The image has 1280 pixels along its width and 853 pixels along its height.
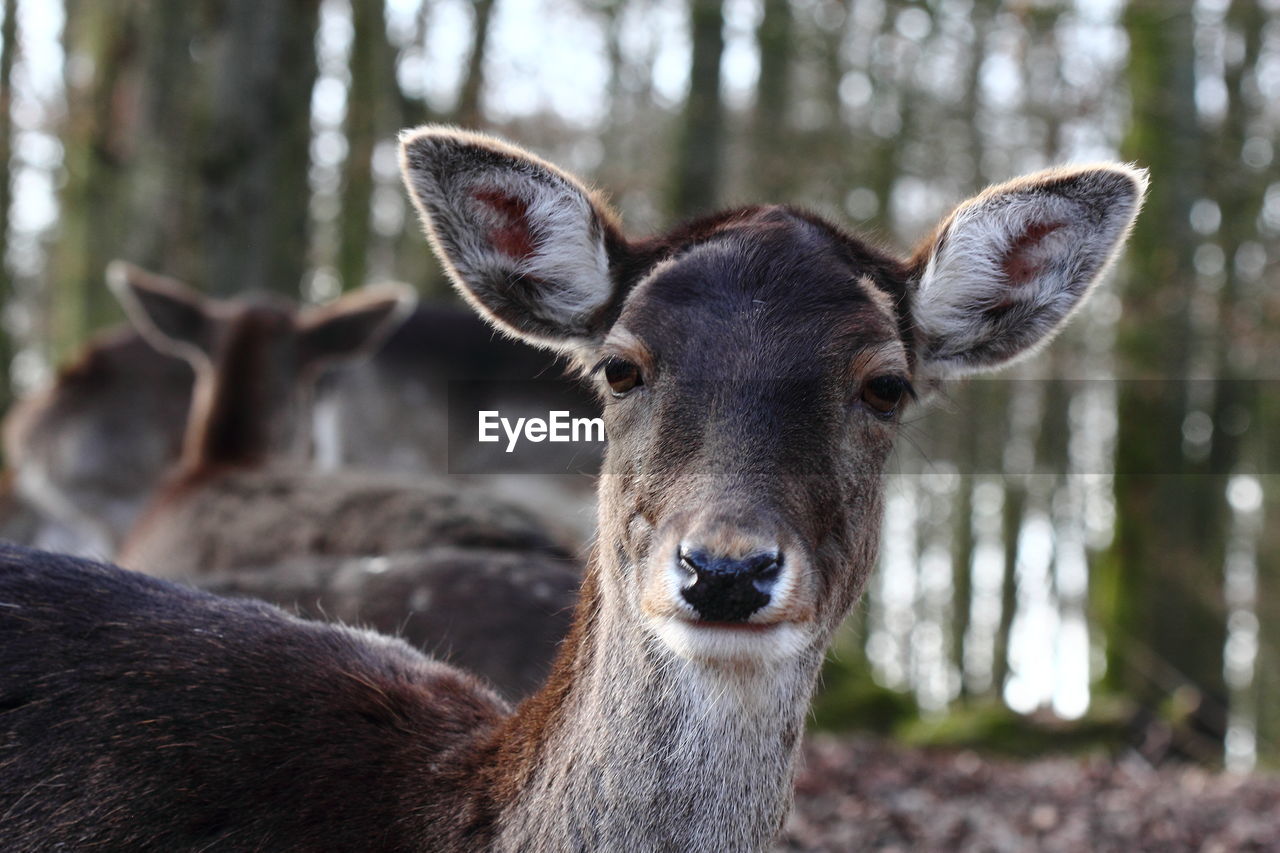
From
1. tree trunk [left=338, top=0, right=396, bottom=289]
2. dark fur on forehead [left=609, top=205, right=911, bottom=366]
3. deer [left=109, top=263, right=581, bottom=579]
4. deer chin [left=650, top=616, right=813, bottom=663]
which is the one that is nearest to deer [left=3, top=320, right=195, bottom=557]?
deer [left=109, top=263, right=581, bottom=579]

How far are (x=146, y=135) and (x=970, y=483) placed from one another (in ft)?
52.2

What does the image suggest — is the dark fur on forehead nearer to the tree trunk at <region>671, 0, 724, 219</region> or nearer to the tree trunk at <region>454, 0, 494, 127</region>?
the tree trunk at <region>671, 0, 724, 219</region>

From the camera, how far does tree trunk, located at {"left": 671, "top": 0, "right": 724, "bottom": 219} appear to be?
13.5 meters

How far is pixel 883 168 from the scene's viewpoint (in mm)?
17000

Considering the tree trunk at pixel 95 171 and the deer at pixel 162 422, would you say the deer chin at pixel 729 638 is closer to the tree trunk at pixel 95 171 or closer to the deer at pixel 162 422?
the deer at pixel 162 422

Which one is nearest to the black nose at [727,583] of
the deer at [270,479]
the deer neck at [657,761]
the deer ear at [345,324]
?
the deer neck at [657,761]

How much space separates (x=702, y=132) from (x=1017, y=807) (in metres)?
7.86

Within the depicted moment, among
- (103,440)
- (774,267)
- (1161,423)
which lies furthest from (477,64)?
(774,267)

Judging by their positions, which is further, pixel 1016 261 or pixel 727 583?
pixel 1016 261

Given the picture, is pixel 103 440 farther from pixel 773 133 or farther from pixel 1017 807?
pixel 1017 807

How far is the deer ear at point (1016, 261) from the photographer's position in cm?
377

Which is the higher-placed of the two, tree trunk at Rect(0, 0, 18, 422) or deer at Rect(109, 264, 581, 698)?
tree trunk at Rect(0, 0, 18, 422)

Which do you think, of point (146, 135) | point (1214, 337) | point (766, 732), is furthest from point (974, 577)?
point (766, 732)

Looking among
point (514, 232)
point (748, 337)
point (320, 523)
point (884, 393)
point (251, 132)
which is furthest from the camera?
point (251, 132)
